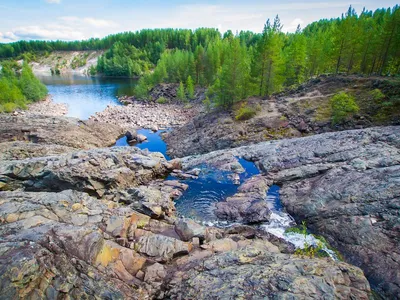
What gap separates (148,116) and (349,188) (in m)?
47.2

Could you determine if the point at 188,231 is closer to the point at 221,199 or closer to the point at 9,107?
the point at 221,199

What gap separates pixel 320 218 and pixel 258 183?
6.36 meters

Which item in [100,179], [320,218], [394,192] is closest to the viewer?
[394,192]

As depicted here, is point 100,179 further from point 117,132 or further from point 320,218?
point 117,132

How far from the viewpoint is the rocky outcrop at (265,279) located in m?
8.80

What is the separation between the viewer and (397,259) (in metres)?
11.8

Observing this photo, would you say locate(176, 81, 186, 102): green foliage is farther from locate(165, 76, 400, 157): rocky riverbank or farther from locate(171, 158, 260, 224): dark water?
locate(171, 158, 260, 224): dark water

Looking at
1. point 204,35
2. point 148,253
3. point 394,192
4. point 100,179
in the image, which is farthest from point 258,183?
point 204,35

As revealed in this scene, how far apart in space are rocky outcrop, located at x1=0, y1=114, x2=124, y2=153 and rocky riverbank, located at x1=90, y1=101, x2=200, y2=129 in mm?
7342

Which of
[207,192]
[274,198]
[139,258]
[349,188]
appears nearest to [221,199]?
[207,192]

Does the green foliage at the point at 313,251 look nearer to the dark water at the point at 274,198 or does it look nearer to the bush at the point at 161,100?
the dark water at the point at 274,198

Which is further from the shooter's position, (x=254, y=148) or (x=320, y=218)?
(x=254, y=148)

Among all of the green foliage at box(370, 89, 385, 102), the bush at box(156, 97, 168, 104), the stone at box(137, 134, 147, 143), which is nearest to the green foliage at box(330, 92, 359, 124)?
the green foliage at box(370, 89, 385, 102)

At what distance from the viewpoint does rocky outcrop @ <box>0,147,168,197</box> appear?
66.4 ft
